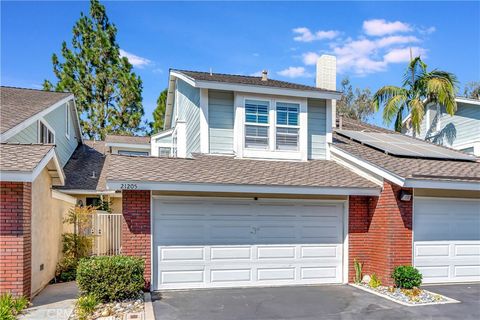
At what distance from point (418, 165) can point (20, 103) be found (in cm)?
1289

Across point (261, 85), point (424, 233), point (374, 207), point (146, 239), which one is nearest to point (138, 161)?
point (146, 239)

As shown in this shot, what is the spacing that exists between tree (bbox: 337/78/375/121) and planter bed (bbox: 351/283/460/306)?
30631 millimetres

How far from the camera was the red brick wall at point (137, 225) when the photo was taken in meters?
8.83

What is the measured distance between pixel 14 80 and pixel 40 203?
16.4m

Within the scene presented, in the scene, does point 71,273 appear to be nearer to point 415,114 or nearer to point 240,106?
point 240,106

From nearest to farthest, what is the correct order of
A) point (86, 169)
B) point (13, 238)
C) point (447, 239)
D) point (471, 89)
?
point (13, 238), point (447, 239), point (86, 169), point (471, 89)

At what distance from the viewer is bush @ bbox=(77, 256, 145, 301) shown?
7.68 meters

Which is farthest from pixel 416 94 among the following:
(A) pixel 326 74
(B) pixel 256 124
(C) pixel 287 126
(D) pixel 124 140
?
(D) pixel 124 140

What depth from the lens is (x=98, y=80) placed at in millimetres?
29766

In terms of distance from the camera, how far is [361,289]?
9469 mm

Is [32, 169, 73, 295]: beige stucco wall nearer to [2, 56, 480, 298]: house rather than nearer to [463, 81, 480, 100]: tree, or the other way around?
[2, 56, 480, 298]: house

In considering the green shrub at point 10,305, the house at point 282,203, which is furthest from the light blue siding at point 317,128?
the green shrub at point 10,305

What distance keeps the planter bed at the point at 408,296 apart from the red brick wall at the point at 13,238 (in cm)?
779

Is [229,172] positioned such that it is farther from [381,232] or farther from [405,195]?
[405,195]
